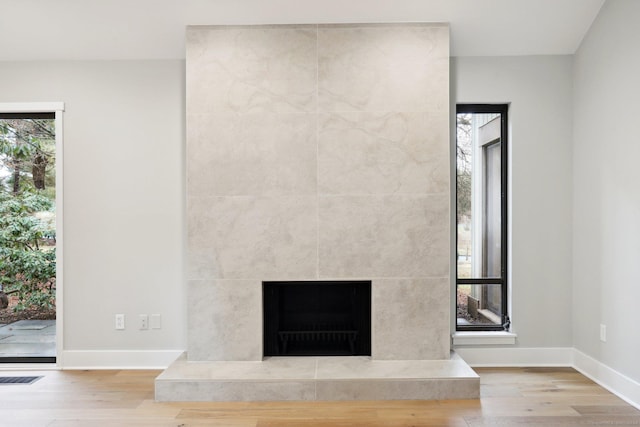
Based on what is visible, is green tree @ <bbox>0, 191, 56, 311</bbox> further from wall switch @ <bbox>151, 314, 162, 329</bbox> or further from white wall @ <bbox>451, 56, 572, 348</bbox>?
white wall @ <bbox>451, 56, 572, 348</bbox>

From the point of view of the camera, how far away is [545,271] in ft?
11.7

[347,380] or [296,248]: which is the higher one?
[296,248]

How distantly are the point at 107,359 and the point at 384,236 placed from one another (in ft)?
7.35

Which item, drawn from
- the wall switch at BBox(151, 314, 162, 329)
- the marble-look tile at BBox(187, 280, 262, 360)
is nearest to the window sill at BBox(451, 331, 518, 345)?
the marble-look tile at BBox(187, 280, 262, 360)

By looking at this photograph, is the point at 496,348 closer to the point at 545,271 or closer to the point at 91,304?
the point at 545,271

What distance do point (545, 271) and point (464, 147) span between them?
1.10 m

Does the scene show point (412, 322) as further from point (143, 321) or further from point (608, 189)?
point (143, 321)

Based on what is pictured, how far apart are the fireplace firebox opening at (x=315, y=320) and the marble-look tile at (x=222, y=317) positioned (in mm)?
132

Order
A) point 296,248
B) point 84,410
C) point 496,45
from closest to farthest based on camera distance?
point 84,410, point 296,248, point 496,45

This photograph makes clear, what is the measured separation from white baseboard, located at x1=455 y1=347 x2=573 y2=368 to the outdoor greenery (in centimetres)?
322

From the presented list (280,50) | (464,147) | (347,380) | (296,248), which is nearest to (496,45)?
(464,147)

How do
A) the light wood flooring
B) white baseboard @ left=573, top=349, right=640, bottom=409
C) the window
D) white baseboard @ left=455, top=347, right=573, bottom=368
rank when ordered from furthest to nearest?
the window, white baseboard @ left=455, top=347, right=573, bottom=368, white baseboard @ left=573, top=349, right=640, bottom=409, the light wood flooring

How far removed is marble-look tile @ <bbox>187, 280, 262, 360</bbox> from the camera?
324 cm

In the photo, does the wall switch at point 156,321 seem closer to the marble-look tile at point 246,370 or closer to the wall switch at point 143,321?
the wall switch at point 143,321
